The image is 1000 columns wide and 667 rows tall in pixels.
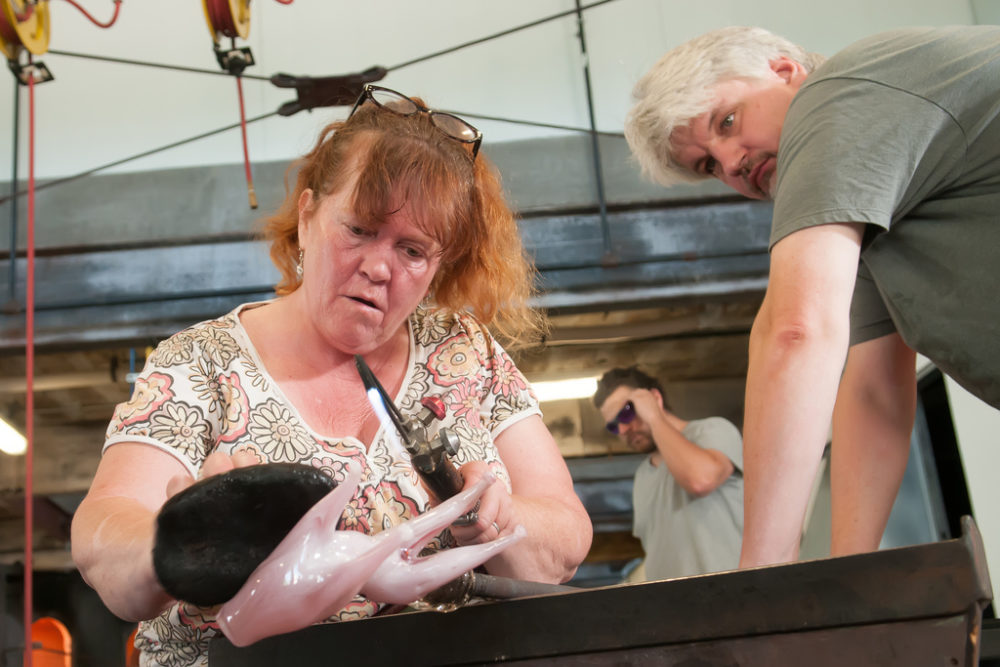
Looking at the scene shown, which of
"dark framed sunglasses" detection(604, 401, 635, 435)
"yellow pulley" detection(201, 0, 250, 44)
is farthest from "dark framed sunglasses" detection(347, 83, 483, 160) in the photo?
"dark framed sunglasses" detection(604, 401, 635, 435)

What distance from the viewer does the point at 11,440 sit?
5.88 m

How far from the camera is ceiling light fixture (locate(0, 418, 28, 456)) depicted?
18.6 feet

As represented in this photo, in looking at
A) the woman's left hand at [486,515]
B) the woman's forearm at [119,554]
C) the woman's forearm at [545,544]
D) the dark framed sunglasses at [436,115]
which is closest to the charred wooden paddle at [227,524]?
the woman's forearm at [119,554]

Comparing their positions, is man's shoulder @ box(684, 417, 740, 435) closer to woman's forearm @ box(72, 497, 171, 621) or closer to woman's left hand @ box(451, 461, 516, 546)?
woman's left hand @ box(451, 461, 516, 546)

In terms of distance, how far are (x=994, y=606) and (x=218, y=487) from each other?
304 centimetres

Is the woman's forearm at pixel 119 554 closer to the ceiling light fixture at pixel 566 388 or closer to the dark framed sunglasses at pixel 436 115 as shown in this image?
the dark framed sunglasses at pixel 436 115

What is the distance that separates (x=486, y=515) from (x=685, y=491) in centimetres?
227

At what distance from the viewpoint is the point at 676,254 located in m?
3.95

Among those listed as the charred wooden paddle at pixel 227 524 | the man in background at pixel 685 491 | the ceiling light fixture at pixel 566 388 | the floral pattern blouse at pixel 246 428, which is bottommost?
the ceiling light fixture at pixel 566 388

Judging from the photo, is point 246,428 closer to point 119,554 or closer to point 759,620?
point 119,554

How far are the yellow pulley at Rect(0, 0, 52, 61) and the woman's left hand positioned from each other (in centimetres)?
235

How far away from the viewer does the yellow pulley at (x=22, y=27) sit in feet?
8.30

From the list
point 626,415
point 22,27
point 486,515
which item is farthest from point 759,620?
point 626,415

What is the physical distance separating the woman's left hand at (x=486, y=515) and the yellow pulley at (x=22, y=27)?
7.71 feet
